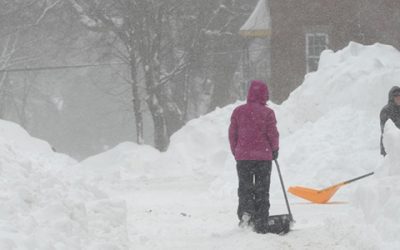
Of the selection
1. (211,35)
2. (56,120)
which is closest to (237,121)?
(211,35)

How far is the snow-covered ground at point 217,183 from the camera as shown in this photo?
6.70 m

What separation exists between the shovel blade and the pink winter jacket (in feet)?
8.72

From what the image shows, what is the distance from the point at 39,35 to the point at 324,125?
Answer: 24068 millimetres

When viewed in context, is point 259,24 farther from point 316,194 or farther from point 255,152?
point 255,152

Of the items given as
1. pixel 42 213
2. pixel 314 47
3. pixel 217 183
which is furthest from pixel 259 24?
pixel 42 213

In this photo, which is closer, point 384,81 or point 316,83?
point 384,81

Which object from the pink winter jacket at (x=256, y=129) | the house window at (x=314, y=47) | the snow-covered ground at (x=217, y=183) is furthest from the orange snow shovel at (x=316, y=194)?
the house window at (x=314, y=47)

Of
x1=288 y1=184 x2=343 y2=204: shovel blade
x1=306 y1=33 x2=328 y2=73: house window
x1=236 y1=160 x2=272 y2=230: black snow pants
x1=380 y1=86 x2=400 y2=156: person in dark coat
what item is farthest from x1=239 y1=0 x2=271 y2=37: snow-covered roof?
x1=236 y1=160 x2=272 y2=230: black snow pants

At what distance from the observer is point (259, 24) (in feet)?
88.5

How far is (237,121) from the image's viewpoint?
8633 millimetres

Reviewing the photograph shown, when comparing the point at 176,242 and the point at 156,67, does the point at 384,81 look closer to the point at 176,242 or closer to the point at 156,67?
the point at 176,242

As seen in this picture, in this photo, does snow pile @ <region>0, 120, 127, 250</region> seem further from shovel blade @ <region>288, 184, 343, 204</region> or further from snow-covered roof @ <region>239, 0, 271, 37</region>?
snow-covered roof @ <region>239, 0, 271, 37</region>

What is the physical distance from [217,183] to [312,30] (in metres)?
11.1

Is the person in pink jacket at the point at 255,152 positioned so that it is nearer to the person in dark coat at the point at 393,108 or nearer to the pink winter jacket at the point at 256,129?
the pink winter jacket at the point at 256,129
